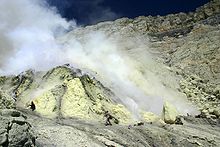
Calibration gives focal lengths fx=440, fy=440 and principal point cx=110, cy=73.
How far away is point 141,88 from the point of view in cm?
3769

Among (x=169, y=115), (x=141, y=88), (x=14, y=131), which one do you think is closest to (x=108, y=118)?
(x=169, y=115)

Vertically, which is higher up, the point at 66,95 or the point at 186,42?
the point at 186,42

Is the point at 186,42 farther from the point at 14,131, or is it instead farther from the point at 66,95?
the point at 14,131

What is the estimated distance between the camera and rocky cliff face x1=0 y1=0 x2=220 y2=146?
1872cm

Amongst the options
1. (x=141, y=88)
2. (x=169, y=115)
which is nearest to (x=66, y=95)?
(x=169, y=115)

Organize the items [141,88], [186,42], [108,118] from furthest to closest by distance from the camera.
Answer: [186,42] → [141,88] → [108,118]

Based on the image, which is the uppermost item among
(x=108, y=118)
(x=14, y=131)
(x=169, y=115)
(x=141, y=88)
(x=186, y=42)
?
(x=186, y=42)

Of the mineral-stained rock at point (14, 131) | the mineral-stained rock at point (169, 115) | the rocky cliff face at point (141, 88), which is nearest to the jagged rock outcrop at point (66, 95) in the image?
the rocky cliff face at point (141, 88)

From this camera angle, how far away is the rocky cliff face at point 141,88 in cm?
1872

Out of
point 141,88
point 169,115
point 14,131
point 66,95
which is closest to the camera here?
point 14,131

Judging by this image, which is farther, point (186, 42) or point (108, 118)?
point (186, 42)

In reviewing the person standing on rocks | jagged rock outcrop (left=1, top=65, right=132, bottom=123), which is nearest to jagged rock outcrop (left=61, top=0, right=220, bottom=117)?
jagged rock outcrop (left=1, top=65, right=132, bottom=123)

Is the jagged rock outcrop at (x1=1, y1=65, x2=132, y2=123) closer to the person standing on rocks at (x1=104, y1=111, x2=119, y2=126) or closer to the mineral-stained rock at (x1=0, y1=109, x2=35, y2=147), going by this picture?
the person standing on rocks at (x1=104, y1=111, x2=119, y2=126)

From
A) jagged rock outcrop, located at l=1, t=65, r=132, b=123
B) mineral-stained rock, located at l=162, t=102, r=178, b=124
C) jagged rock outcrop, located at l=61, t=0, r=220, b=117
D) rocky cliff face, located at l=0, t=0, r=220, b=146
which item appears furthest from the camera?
jagged rock outcrop, located at l=61, t=0, r=220, b=117
